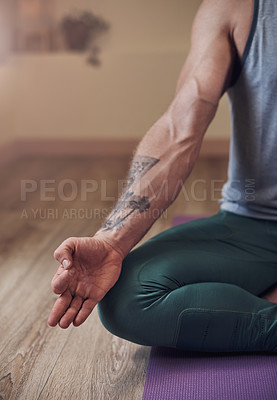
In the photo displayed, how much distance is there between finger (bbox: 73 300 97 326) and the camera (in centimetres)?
96

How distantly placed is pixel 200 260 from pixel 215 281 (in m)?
0.06

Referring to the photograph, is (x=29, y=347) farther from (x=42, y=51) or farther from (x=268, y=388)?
(x=42, y=51)

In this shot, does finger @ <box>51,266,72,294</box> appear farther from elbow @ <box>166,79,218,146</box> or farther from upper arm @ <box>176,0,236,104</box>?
upper arm @ <box>176,0,236,104</box>

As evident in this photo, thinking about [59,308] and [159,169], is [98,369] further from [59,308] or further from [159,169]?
[159,169]

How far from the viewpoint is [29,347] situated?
47.3 inches

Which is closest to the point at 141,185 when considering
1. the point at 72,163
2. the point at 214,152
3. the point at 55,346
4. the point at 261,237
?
the point at 261,237

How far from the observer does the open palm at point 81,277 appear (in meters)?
0.96

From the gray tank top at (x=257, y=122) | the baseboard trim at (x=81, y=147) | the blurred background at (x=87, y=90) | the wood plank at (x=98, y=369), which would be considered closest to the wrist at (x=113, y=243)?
the wood plank at (x=98, y=369)

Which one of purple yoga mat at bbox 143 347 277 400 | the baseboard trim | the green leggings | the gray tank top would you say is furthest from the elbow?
the baseboard trim

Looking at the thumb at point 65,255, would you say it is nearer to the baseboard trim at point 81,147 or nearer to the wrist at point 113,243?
the wrist at point 113,243

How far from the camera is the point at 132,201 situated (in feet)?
3.79

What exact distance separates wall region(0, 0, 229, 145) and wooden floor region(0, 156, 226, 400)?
3.14ft

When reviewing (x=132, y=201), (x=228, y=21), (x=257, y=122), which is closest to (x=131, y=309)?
(x=132, y=201)

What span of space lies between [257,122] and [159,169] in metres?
0.30
